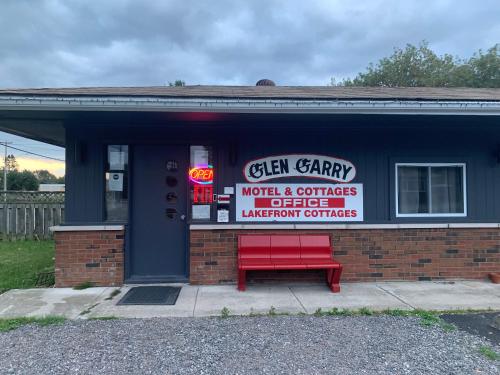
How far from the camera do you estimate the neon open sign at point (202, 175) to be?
244 inches

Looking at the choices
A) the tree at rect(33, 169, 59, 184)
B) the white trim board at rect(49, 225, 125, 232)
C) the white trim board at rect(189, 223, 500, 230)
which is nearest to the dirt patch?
the white trim board at rect(189, 223, 500, 230)

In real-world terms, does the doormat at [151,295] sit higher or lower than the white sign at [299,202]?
lower

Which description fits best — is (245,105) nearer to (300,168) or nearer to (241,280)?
(300,168)

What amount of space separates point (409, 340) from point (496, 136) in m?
4.55

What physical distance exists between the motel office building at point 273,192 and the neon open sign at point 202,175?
2 cm

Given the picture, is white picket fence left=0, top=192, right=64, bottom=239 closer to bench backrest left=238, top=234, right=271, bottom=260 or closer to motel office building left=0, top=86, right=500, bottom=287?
motel office building left=0, top=86, right=500, bottom=287

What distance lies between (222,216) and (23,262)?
475 centimetres

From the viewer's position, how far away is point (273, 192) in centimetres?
621

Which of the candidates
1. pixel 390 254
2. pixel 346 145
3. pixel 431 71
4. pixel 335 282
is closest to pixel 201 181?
pixel 346 145

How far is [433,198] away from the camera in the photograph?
21.4ft

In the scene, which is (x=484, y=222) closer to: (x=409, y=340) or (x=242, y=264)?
(x=409, y=340)

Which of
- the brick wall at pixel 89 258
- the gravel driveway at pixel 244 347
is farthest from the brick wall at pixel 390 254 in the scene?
the gravel driveway at pixel 244 347

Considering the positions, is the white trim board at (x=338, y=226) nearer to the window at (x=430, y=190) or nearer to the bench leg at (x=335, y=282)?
the window at (x=430, y=190)

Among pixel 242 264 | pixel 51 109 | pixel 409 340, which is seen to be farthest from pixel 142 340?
pixel 51 109
